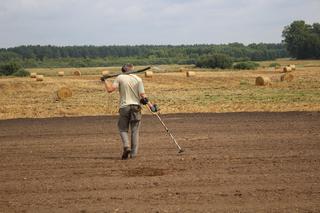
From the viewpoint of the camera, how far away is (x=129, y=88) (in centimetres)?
1287

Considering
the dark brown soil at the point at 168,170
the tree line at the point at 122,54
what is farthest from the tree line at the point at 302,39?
the dark brown soil at the point at 168,170

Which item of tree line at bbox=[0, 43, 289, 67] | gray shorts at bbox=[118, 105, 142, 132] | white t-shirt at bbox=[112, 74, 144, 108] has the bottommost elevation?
tree line at bbox=[0, 43, 289, 67]

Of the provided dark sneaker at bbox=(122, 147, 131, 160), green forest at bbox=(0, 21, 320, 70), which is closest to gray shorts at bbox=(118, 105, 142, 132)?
dark sneaker at bbox=(122, 147, 131, 160)

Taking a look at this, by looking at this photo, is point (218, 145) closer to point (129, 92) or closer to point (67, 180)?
point (129, 92)

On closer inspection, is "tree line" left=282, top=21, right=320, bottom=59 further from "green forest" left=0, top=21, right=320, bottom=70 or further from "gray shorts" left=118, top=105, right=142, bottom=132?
"gray shorts" left=118, top=105, right=142, bottom=132

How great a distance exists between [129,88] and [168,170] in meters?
2.36

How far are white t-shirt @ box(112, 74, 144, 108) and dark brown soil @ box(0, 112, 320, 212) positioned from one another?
1.17 meters

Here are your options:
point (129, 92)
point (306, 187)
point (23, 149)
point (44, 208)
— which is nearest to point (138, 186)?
point (44, 208)

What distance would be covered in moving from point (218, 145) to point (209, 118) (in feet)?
22.0

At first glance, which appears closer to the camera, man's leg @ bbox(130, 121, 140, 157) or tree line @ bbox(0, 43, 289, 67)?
man's leg @ bbox(130, 121, 140, 157)

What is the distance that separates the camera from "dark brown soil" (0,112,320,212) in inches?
345

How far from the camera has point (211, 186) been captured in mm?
9703

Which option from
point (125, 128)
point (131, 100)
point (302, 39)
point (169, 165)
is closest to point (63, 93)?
point (125, 128)

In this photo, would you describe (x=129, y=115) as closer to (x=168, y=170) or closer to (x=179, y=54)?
(x=168, y=170)
